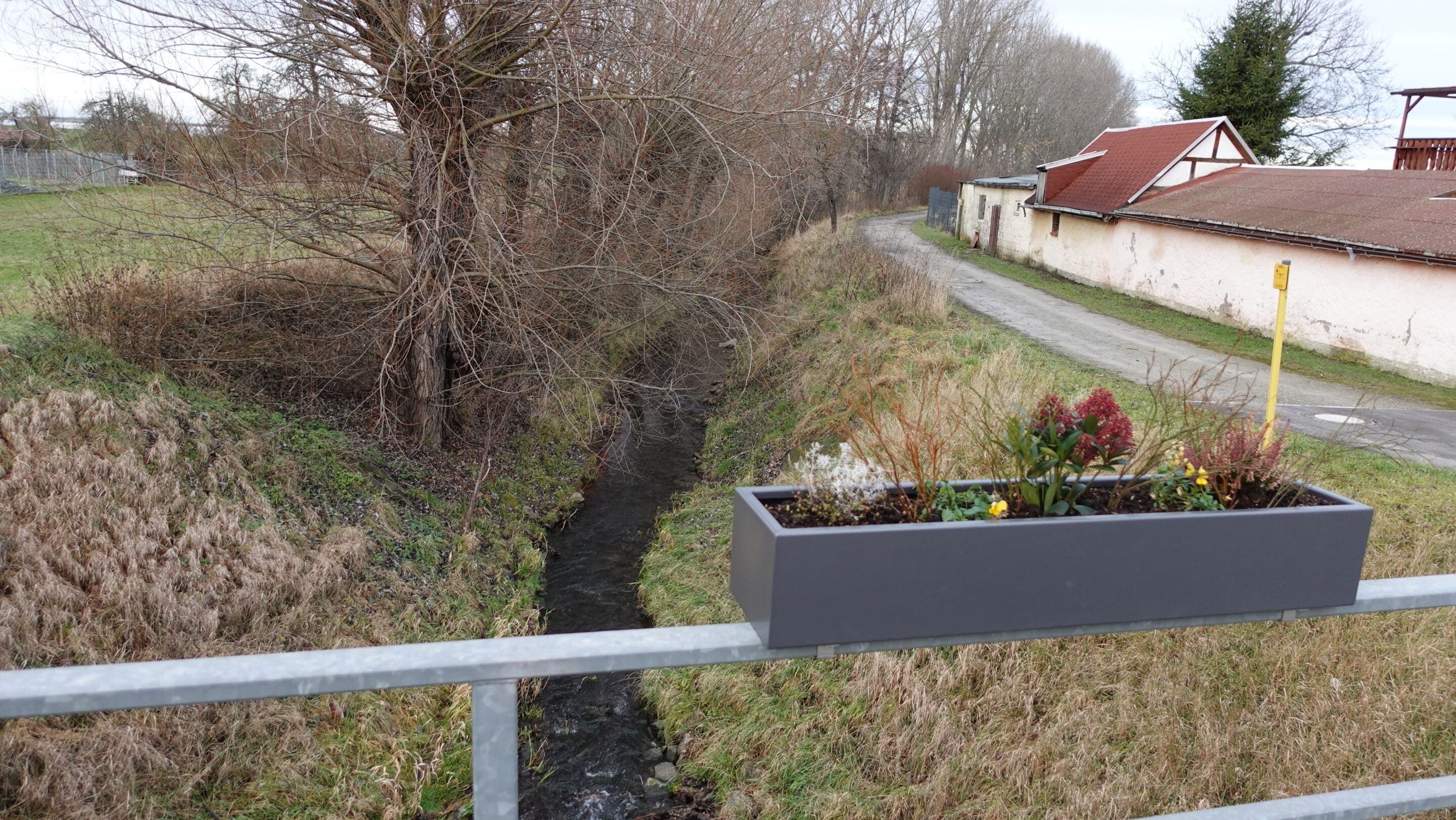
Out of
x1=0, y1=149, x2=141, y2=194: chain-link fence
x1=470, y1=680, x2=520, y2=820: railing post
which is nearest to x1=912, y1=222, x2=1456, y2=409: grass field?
x1=470, y1=680, x2=520, y2=820: railing post

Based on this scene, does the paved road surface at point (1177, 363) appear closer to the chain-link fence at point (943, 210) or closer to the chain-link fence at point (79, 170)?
the chain-link fence at point (79, 170)

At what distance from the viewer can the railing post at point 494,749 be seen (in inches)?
54.4

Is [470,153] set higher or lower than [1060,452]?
higher

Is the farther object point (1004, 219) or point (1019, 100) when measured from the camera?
point (1019, 100)

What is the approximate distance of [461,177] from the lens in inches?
370

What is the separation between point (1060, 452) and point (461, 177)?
8235mm

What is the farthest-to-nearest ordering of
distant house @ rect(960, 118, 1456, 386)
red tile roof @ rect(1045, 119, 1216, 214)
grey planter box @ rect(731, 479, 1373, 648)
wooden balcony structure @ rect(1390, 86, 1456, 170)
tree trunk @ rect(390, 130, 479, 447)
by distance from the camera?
red tile roof @ rect(1045, 119, 1216, 214), wooden balcony structure @ rect(1390, 86, 1456, 170), distant house @ rect(960, 118, 1456, 386), tree trunk @ rect(390, 130, 479, 447), grey planter box @ rect(731, 479, 1373, 648)

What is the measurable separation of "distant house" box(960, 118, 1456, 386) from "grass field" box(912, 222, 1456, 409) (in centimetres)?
22

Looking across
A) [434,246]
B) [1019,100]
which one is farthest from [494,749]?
[1019,100]

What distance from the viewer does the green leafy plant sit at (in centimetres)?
218

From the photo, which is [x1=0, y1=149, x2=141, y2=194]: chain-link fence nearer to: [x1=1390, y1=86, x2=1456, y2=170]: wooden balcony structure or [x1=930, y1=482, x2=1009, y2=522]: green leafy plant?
[x1=930, y1=482, x2=1009, y2=522]: green leafy plant

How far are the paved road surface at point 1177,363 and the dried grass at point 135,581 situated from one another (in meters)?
5.52

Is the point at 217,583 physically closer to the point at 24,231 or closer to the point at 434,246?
the point at 434,246

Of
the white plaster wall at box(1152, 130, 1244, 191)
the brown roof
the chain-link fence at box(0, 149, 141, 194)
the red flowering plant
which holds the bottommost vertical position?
the red flowering plant
